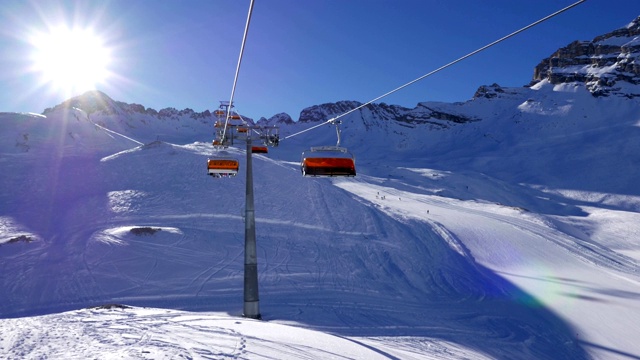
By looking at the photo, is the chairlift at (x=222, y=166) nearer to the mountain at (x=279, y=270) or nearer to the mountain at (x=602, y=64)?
the mountain at (x=279, y=270)

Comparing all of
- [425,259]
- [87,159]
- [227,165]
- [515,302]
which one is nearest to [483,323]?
[515,302]

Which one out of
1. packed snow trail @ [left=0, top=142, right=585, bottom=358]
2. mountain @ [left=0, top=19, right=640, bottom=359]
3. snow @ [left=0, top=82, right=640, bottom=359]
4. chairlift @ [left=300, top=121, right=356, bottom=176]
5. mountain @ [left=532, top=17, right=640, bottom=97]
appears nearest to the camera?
snow @ [left=0, top=82, right=640, bottom=359]

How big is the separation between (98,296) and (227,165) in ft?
25.0

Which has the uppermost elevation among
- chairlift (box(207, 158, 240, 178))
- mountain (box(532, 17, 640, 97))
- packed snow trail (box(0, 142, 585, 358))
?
mountain (box(532, 17, 640, 97))

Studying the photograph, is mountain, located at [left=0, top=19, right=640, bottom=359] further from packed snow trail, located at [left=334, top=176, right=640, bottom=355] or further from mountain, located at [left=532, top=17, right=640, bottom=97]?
mountain, located at [left=532, top=17, right=640, bottom=97]

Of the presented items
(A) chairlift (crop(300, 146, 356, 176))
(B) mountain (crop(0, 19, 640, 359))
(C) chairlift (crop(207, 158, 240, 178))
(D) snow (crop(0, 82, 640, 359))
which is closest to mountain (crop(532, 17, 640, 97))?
(D) snow (crop(0, 82, 640, 359))

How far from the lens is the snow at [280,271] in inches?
327

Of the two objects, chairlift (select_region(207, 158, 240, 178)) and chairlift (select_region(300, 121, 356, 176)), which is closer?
chairlift (select_region(300, 121, 356, 176))

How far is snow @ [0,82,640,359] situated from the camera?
27.2 feet

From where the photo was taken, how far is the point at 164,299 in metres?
15.9

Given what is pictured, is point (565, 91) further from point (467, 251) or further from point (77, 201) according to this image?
point (77, 201)

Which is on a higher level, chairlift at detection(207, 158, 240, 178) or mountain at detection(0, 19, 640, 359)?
chairlift at detection(207, 158, 240, 178)

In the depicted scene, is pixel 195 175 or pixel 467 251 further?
pixel 195 175

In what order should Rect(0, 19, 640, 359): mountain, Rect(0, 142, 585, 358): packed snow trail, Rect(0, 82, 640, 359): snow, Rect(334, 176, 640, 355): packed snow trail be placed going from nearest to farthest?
Rect(0, 82, 640, 359): snow, Rect(0, 19, 640, 359): mountain, Rect(0, 142, 585, 358): packed snow trail, Rect(334, 176, 640, 355): packed snow trail
